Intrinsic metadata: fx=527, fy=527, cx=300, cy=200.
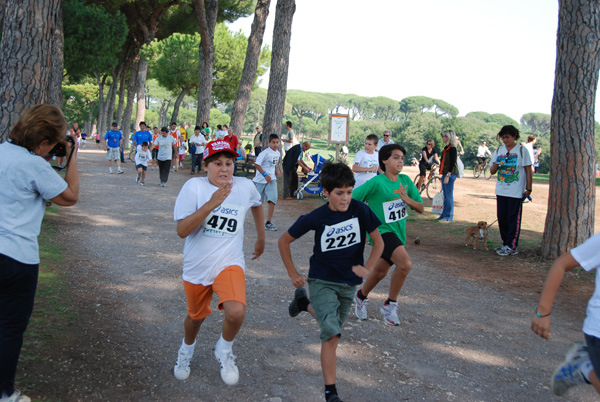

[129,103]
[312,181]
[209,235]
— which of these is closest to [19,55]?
[209,235]

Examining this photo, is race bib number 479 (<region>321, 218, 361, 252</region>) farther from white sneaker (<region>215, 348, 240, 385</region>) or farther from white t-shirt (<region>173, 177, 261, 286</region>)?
white sneaker (<region>215, 348, 240, 385</region>)

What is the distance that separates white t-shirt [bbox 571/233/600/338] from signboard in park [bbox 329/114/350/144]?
14.1 m

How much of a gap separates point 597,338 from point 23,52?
699 centimetres

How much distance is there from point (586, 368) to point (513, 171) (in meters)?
6.24

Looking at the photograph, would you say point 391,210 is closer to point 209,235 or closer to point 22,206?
point 209,235

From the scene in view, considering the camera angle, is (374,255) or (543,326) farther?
(374,255)

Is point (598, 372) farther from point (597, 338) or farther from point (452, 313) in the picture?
point (452, 313)

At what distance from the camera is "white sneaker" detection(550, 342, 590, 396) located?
2.61m

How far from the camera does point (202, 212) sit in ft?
11.0

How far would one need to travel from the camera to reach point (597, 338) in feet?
8.06

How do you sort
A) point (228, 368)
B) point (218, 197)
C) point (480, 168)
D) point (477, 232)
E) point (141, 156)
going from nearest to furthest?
point (218, 197), point (228, 368), point (477, 232), point (141, 156), point (480, 168)

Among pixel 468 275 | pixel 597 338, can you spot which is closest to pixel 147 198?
pixel 468 275

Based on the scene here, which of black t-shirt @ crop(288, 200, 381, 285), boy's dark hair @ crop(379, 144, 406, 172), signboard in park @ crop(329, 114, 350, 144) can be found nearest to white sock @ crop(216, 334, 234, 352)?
black t-shirt @ crop(288, 200, 381, 285)

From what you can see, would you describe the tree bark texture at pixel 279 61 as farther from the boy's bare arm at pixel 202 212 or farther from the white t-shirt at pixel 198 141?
the boy's bare arm at pixel 202 212
